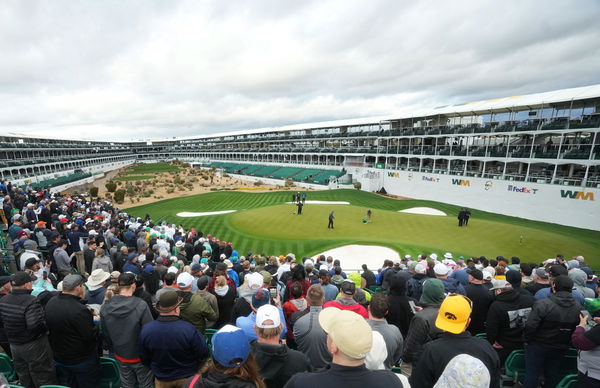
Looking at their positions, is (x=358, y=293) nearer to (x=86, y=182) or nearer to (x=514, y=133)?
(x=514, y=133)

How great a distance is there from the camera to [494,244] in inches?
709

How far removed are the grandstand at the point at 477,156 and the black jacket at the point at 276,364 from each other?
3603 centimetres

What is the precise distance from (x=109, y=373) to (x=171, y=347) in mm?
2211

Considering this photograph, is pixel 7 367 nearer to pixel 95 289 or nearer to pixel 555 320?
pixel 95 289

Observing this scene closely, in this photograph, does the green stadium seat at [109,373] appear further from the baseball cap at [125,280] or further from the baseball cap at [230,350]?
the baseball cap at [230,350]

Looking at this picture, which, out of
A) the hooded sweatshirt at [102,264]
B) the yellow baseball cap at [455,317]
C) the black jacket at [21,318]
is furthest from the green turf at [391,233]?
the yellow baseball cap at [455,317]

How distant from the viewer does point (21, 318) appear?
426 cm

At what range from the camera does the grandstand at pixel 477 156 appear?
93.4 ft

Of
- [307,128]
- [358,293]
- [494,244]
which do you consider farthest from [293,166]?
[358,293]

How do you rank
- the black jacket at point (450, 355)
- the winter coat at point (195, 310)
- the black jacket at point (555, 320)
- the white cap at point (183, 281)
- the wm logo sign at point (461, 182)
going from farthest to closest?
the wm logo sign at point (461, 182)
the white cap at point (183, 281)
the winter coat at point (195, 310)
the black jacket at point (555, 320)
the black jacket at point (450, 355)

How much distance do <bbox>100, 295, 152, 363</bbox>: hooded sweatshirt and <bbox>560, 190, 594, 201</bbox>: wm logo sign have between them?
37.4 m

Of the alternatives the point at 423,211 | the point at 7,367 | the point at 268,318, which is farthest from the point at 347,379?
the point at 423,211

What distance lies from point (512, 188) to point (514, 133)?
706 centimetres

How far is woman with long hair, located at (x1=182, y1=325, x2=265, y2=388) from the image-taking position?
2500 millimetres
